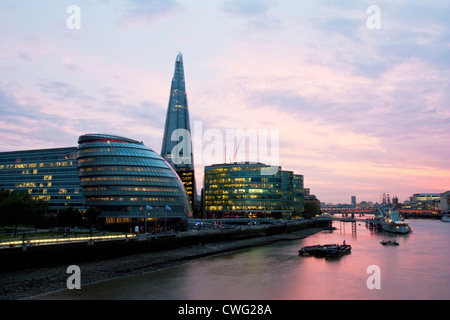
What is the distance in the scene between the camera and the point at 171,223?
111 meters

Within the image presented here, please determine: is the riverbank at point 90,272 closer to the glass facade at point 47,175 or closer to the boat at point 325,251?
the boat at point 325,251

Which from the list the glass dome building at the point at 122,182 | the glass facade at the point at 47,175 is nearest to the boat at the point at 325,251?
the glass dome building at the point at 122,182

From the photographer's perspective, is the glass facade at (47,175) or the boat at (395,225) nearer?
the glass facade at (47,175)

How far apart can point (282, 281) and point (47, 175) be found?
95.1 metres

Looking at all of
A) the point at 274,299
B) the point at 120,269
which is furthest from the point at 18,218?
the point at 274,299

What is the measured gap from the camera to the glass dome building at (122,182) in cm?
10106

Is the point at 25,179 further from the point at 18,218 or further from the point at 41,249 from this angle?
the point at 41,249

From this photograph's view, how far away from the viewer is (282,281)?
154 feet

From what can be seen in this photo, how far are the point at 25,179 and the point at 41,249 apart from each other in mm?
83061

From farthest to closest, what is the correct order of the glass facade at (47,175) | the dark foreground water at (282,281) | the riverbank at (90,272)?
the glass facade at (47,175)
the dark foreground water at (282,281)
the riverbank at (90,272)

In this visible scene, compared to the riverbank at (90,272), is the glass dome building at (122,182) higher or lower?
higher

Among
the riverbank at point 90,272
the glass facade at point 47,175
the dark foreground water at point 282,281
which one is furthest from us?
the glass facade at point 47,175

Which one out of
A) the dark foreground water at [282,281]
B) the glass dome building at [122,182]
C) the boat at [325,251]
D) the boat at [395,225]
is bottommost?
the boat at [395,225]

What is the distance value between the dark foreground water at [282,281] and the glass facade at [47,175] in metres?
62.0
